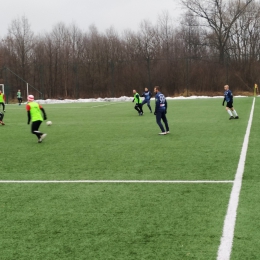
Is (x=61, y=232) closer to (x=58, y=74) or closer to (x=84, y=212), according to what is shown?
(x=84, y=212)

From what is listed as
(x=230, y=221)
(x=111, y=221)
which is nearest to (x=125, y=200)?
(x=111, y=221)

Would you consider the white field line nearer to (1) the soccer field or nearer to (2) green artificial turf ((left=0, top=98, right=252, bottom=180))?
(1) the soccer field

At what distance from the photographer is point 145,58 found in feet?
211

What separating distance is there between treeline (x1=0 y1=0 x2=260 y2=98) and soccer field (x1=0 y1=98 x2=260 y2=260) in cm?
4561

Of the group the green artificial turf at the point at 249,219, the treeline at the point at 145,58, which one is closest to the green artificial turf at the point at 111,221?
the green artificial turf at the point at 249,219

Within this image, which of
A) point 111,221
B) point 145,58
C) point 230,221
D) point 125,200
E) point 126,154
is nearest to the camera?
point 230,221

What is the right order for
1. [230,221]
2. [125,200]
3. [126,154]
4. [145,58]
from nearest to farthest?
1. [230,221]
2. [125,200]
3. [126,154]
4. [145,58]

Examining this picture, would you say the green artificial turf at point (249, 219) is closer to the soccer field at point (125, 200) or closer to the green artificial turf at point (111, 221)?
the soccer field at point (125, 200)

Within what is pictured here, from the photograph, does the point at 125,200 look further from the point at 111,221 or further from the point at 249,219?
the point at 249,219

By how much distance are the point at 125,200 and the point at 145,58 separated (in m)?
58.9

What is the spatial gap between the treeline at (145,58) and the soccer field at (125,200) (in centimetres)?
4561

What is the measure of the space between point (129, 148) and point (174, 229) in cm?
700

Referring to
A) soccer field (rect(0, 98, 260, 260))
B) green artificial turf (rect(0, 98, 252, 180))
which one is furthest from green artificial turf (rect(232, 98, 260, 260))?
green artificial turf (rect(0, 98, 252, 180))

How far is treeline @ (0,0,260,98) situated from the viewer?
57281 millimetres
